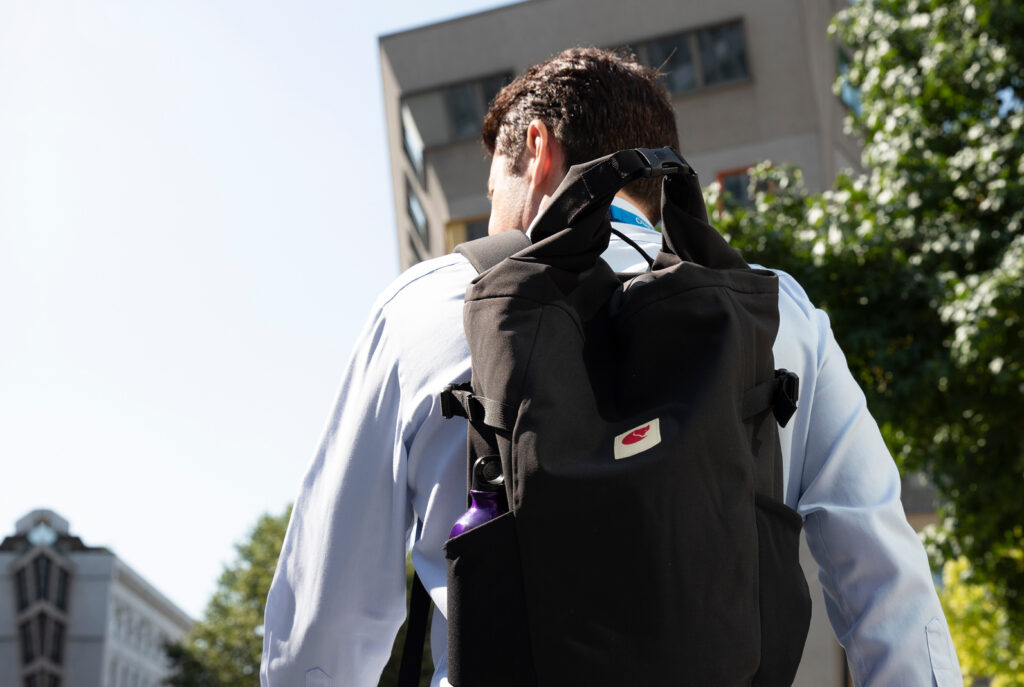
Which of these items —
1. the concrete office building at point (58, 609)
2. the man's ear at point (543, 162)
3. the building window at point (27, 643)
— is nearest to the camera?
the man's ear at point (543, 162)

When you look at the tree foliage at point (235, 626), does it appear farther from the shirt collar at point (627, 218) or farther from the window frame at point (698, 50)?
the shirt collar at point (627, 218)

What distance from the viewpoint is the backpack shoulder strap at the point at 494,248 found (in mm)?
1564

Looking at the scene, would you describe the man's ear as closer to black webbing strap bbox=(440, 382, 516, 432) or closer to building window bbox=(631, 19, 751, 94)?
black webbing strap bbox=(440, 382, 516, 432)

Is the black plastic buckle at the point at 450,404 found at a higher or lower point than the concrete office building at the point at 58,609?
higher

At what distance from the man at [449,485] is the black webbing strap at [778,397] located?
0.23 meters

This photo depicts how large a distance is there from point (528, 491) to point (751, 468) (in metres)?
0.30

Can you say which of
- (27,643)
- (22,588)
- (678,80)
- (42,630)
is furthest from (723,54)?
(22,588)

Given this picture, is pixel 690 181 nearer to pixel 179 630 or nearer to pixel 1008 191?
pixel 1008 191

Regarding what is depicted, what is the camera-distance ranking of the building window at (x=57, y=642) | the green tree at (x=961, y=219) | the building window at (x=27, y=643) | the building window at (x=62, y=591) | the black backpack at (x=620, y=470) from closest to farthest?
the black backpack at (x=620, y=470), the green tree at (x=961, y=219), the building window at (x=27, y=643), the building window at (x=57, y=642), the building window at (x=62, y=591)

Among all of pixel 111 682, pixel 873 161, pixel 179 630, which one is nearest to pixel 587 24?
pixel 873 161

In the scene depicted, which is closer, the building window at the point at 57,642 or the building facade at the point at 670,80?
the building facade at the point at 670,80

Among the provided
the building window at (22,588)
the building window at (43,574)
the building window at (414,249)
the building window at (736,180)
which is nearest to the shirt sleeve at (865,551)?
the building window at (736,180)

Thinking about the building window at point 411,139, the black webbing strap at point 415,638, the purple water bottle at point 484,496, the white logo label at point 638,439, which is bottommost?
the black webbing strap at point 415,638

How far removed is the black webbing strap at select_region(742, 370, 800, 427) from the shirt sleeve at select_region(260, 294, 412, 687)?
497 millimetres
